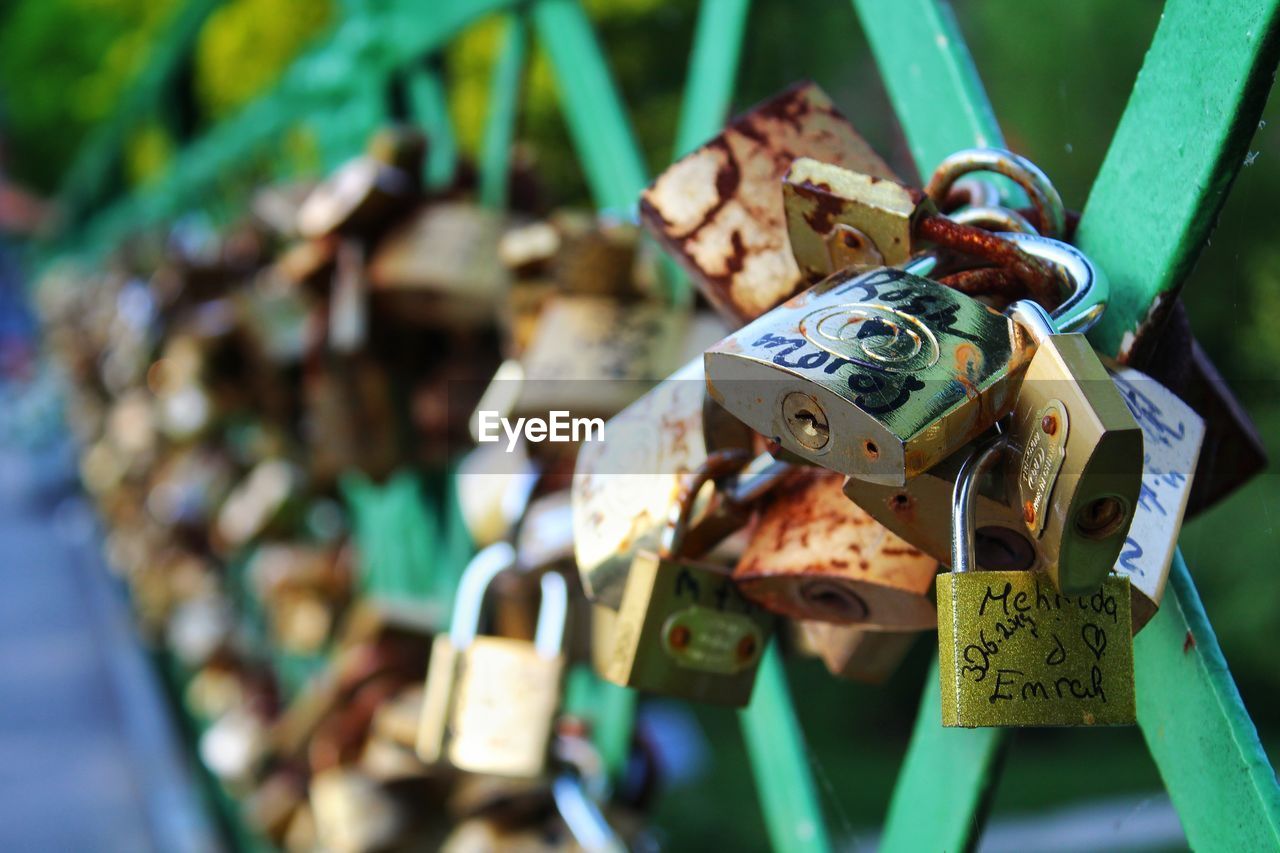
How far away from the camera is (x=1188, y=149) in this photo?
471mm

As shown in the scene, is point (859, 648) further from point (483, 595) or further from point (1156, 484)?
point (483, 595)

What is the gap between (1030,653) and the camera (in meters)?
0.37

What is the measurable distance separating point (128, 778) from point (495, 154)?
2.41 m

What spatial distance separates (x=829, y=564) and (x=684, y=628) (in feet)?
0.22

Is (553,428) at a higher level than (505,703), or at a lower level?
higher

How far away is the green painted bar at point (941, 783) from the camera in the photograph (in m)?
0.58

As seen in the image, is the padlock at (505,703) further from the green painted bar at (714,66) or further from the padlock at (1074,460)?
the padlock at (1074,460)

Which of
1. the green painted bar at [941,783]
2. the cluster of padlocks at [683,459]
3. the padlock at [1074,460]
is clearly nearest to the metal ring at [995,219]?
the cluster of padlocks at [683,459]

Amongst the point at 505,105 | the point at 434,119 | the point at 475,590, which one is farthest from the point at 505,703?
A: the point at 434,119

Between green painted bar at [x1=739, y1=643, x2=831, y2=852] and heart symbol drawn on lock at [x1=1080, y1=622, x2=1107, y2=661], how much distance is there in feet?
1.40

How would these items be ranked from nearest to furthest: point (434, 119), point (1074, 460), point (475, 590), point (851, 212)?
point (1074, 460) < point (851, 212) < point (475, 590) < point (434, 119)

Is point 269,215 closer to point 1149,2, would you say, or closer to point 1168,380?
point 1149,2

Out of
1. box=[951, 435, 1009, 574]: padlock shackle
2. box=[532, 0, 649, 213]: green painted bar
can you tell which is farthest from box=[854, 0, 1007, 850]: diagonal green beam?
box=[532, 0, 649, 213]: green painted bar

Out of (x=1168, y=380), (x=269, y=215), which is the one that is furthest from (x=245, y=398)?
(x=1168, y=380)
